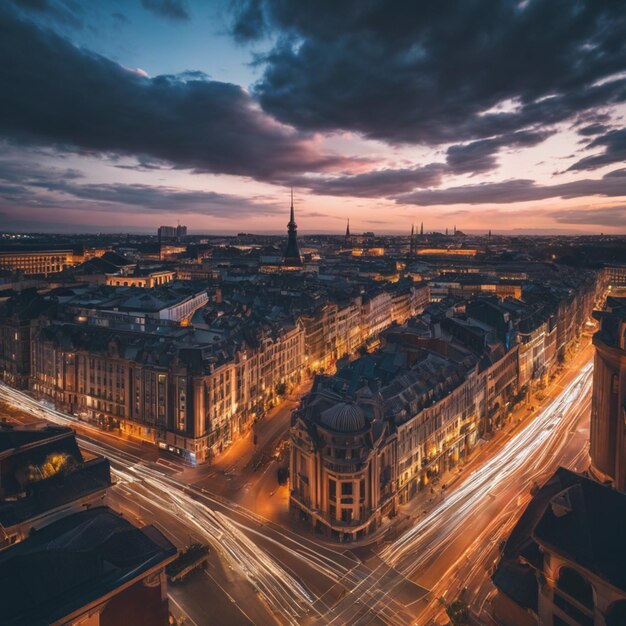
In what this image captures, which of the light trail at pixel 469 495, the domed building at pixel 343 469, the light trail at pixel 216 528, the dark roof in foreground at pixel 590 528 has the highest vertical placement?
the dark roof in foreground at pixel 590 528

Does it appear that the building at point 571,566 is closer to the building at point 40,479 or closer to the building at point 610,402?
the building at point 610,402

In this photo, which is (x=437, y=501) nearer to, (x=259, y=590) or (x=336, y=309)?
(x=259, y=590)

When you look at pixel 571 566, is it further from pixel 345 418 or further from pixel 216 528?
pixel 216 528

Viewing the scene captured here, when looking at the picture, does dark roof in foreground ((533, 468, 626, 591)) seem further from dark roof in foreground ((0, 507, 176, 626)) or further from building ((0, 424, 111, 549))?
building ((0, 424, 111, 549))

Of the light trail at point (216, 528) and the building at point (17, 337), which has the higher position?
the building at point (17, 337)

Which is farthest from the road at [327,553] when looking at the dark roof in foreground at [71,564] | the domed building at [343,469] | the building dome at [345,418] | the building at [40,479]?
the building dome at [345,418]

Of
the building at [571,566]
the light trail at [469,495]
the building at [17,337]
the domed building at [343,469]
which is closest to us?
the building at [571,566]

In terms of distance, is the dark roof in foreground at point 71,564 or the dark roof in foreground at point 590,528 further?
the dark roof in foreground at point 590,528

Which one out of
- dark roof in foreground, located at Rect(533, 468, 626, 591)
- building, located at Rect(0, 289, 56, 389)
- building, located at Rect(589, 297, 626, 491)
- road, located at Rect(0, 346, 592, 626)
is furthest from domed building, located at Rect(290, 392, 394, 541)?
building, located at Rect(0, 289, 56, 389)
